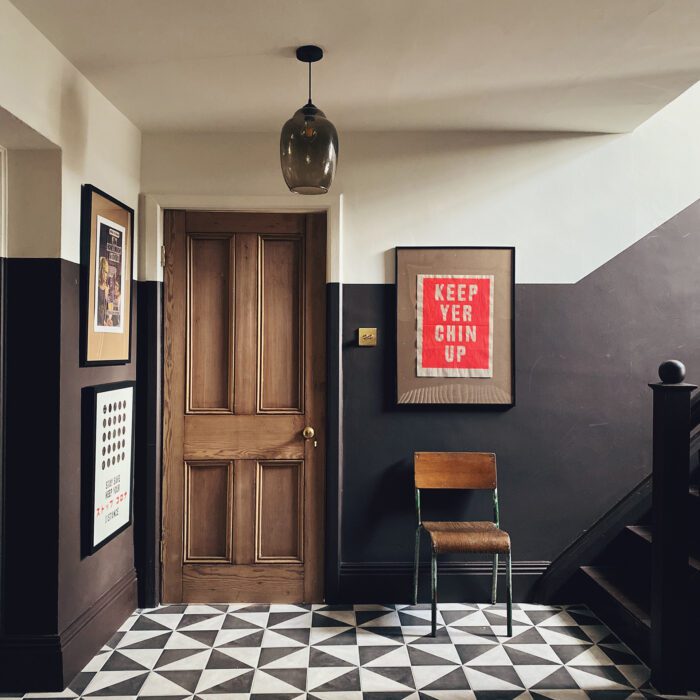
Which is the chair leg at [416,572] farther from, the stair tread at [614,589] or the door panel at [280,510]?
the stair tread at [614,589]

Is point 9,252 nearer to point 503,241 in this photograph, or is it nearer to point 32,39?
point 32,39

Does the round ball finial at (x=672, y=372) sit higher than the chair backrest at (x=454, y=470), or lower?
higher

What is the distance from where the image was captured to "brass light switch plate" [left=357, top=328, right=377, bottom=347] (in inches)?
153

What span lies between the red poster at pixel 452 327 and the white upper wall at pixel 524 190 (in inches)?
8.9

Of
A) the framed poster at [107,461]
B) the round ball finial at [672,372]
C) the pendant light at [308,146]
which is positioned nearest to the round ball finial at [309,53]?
the pendant light at [308,146]

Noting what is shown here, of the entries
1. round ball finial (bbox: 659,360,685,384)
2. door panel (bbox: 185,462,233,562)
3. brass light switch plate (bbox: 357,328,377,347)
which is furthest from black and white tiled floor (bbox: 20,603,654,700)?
brass light switch plate (bbox: 357,328,377,347)

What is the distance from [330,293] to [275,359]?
0.49m

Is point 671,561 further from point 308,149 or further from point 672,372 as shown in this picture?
point 308,149

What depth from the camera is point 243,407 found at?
390cm

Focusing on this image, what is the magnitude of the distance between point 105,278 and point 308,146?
120 centimetres

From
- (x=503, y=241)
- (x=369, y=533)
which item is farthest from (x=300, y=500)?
(x=503, y=241)

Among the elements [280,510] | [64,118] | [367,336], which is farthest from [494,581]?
[64,118]

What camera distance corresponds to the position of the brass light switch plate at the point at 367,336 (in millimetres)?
3885

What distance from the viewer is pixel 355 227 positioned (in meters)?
3.89
